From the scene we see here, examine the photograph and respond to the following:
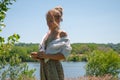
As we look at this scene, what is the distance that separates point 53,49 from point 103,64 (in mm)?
21885

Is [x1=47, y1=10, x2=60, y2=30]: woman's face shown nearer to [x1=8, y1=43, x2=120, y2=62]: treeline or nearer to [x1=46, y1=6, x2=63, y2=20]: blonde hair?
[x1=46, y1=6, x2=63, y2=20]: blonde hair

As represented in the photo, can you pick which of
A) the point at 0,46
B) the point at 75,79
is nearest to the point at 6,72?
the point at 75,79

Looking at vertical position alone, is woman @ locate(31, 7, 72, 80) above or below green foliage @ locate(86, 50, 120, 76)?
above

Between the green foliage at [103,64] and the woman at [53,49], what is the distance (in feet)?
67.1

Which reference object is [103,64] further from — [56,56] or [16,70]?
[56,56]

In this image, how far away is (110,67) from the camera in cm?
2561

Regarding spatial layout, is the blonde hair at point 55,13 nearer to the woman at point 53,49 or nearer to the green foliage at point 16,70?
the woman at point 53,49

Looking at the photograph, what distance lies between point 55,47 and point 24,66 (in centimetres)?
607

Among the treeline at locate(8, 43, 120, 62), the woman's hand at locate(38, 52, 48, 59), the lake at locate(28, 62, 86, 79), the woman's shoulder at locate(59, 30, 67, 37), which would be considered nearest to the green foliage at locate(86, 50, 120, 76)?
the lake at locate(28, 62, 86, 79)

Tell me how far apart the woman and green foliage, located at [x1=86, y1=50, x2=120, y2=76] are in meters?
20.4

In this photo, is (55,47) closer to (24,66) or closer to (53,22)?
(53,22)

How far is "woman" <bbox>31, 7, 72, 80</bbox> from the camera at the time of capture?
3.23 m

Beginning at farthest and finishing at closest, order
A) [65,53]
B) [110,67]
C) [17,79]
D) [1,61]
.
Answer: [110,67]
[17,79]
[1,61]
[65,53]

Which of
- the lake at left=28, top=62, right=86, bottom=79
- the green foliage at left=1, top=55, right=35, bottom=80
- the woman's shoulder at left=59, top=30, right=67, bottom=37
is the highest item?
the woman's shoulder at left=59, top=30, right=67, bottom=37
